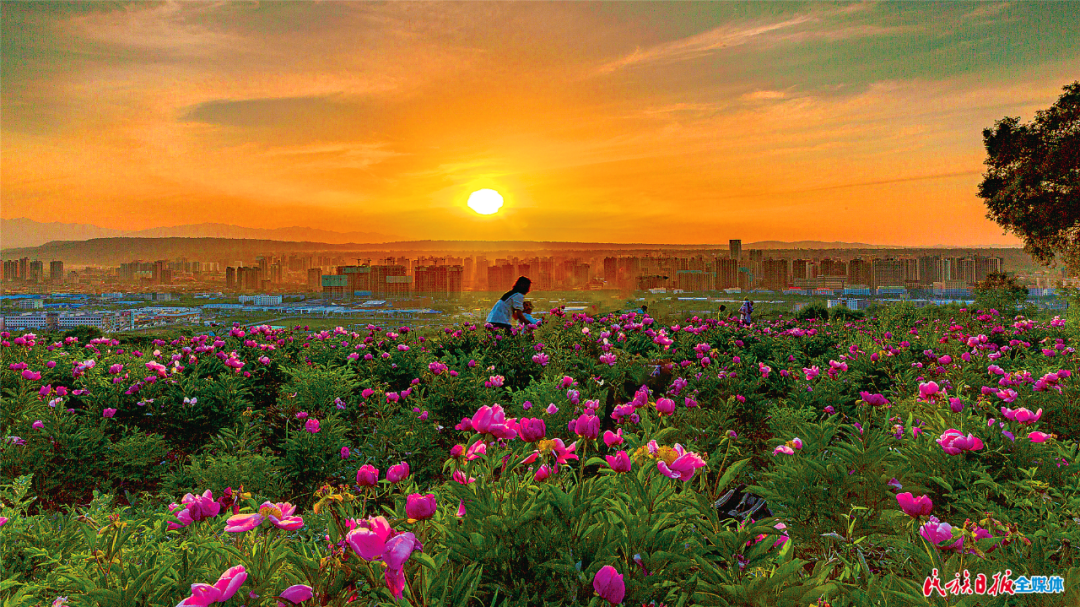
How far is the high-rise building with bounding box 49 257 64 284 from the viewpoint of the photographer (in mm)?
18544

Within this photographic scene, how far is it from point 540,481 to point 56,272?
24.6 m

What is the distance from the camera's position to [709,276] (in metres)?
25.3

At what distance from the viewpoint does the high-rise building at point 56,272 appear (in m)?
18.5

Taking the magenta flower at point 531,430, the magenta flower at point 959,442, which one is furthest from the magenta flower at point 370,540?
the magenta flower at point 959,442

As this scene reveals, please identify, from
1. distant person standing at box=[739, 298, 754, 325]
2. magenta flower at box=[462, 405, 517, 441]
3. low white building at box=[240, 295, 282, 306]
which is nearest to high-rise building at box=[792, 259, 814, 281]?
distant person standing at box=[739, 298, 754, 325]

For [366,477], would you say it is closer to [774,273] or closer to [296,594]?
[296,594]

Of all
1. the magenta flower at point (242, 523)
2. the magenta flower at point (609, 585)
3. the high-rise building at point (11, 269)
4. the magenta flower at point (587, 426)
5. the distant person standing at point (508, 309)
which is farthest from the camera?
the high-rise building at point (11, 269)

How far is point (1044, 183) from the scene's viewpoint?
19000 mm

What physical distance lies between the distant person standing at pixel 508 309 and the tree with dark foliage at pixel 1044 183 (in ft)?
65.3

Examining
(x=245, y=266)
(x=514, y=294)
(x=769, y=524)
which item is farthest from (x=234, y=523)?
(x=245, y=266)

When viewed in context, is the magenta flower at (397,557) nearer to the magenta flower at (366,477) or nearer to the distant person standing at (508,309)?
the magenta flower at (366,477)

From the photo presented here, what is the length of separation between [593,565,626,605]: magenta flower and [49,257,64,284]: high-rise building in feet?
76.2

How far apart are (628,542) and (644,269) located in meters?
21.8

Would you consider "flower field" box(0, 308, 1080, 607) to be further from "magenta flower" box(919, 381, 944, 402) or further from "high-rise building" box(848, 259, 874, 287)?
"high-rise building" box(848, 259, 874, 287)
